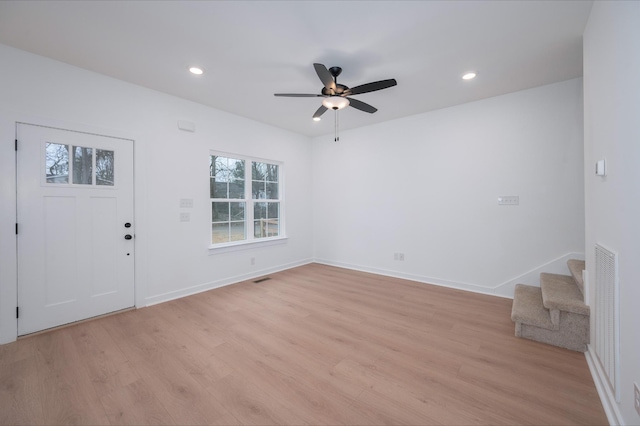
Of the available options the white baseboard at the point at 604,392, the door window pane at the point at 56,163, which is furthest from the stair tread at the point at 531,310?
the door window pane at the point at 56,163

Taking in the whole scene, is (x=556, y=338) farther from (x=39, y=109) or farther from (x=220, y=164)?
(x=39, y=109)

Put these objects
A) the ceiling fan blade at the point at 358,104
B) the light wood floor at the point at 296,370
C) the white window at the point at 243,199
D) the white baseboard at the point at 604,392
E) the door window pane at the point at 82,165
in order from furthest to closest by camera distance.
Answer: the white window at the point at 243,199
the ceiling fan blade at the point at 358,104
the door window pane at the point at 82,165
the light wood floor at the point at 296,370
the white baseboard at the point at 604,392

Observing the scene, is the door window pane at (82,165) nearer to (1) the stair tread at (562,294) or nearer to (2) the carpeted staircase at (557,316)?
(2) the carpeted staircase at (557,316)

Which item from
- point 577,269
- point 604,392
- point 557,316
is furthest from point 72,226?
point 577,269

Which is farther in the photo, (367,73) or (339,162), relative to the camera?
(339,162)

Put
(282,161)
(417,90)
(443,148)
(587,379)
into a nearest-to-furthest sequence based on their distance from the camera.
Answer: (587,379)
(417,90)
(443,148)
(282,161)

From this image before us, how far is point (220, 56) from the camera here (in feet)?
8.73

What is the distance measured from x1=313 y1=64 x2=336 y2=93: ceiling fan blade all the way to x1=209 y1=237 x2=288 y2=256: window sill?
2989 millimetres

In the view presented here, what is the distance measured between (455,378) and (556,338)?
1.25 meters

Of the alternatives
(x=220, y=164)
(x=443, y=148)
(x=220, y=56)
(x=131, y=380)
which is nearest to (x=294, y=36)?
(x=220, y=56)

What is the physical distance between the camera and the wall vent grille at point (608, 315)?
1.48 meters

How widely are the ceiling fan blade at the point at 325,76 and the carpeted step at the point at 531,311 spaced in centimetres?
299

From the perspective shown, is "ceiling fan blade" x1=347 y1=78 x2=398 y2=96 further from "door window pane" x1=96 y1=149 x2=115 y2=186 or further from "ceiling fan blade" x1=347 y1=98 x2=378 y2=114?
"door window pane" x1=96 y1=149 x2=115 y2=186

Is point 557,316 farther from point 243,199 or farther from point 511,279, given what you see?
point 243,199
